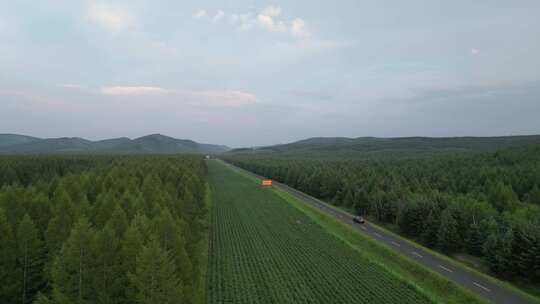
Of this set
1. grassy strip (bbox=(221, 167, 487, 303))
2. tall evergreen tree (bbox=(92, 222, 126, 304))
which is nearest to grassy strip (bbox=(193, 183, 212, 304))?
tall evergreen tree (bbox=(92, 222, 126, 304))

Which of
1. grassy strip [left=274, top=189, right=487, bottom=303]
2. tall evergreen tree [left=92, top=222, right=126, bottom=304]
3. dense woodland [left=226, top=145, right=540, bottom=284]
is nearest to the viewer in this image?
tall evergreen tree [left=92, top=222, right=126, bottom=304]

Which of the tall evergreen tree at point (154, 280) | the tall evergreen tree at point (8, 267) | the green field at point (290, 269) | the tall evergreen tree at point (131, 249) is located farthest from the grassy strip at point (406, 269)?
the tall evergreen tree at point (8, 267)

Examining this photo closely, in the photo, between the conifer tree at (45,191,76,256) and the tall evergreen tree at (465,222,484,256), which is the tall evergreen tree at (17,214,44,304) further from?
the tall evergreen tree at (465,222,484,256)

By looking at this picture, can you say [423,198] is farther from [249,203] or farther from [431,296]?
[249,203]

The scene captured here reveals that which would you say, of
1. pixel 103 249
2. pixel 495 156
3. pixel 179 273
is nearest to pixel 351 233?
pixel 179 273

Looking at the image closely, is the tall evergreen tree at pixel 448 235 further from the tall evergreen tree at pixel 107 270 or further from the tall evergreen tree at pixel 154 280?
the tall evergreen tree at pixel 107 270

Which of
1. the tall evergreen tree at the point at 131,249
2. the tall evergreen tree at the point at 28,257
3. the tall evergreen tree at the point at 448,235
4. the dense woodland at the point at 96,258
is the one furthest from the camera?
the tall evergreen tree at the point at 448,235
